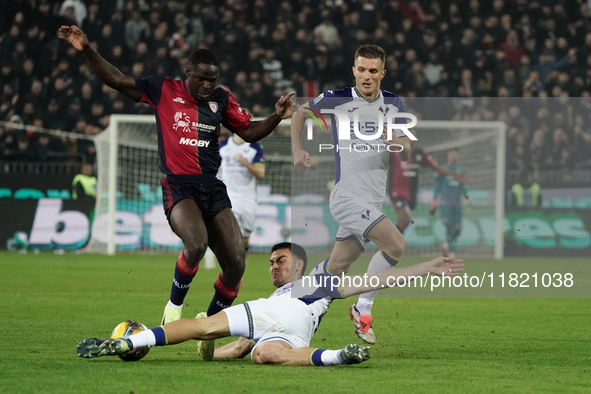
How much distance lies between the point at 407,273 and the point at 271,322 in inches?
50.1

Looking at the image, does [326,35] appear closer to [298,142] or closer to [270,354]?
[298,142]

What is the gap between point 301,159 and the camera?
582cm

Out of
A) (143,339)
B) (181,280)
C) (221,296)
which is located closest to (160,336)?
(143,339)

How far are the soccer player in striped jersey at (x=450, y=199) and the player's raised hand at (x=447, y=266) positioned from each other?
6.24 feet

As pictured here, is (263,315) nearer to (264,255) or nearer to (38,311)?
(38,311)

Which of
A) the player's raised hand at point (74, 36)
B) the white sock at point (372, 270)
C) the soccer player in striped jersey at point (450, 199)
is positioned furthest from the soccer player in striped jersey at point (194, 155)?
the soccer player in striped jersey at point (450, 199)

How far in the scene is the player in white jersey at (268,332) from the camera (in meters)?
4.80

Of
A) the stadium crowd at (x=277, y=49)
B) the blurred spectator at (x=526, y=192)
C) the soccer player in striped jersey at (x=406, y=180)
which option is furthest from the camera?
the stadium crowd at (x=277, y=49)

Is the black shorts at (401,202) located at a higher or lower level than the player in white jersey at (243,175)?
lower

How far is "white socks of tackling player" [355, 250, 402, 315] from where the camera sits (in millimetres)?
6133

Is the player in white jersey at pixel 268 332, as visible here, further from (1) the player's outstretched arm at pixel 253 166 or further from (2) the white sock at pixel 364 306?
(1) the player's outstretched arm at pixel 253 166

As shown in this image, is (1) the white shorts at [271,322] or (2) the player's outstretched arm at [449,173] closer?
(1) the white shorts at [271,322]

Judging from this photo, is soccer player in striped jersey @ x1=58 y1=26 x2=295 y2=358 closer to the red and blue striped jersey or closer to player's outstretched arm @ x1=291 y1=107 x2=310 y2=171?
the red and blue striped jersey

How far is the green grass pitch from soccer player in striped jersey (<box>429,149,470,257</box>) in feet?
2.67
